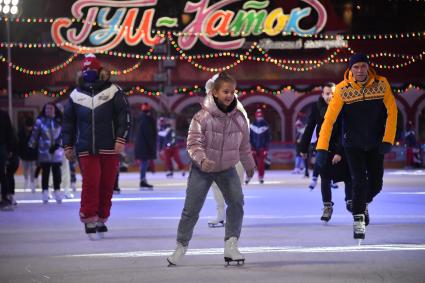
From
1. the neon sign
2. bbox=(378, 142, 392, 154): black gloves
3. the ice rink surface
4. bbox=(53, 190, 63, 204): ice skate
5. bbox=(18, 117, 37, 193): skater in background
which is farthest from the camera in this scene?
the neon sign

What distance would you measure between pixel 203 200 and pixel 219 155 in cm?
39

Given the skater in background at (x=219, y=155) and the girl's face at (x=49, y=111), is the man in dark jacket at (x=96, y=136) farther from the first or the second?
the girl's face at (x=49, y=111)

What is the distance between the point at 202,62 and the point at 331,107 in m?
29.0

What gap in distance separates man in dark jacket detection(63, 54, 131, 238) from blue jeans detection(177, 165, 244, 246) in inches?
91.4

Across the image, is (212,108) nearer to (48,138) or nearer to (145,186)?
(48,138)

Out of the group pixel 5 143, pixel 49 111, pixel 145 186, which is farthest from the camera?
pixel 145 186

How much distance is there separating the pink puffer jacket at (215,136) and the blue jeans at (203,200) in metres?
0.12

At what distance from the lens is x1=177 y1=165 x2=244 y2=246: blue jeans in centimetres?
859

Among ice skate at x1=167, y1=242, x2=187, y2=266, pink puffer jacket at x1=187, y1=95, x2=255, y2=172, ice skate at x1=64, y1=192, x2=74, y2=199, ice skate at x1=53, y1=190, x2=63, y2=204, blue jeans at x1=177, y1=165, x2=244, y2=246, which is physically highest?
pink puffer jacket at x1=187, y1=95, x2=255, y2=172

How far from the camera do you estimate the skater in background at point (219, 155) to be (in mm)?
8406

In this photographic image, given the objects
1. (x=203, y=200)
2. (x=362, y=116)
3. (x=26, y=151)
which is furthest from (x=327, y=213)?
(x=26, y=151)

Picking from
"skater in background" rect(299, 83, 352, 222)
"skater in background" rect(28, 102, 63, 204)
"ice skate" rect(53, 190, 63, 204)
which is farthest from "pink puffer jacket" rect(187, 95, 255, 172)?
"ice skate" rect(53, 190, 63, 204)

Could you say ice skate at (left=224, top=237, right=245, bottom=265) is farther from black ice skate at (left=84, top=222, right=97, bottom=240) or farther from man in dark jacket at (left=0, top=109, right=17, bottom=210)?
man in dark jacket at (left=0, top=109, right=17, bottom=210)

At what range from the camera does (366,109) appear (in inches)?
401
